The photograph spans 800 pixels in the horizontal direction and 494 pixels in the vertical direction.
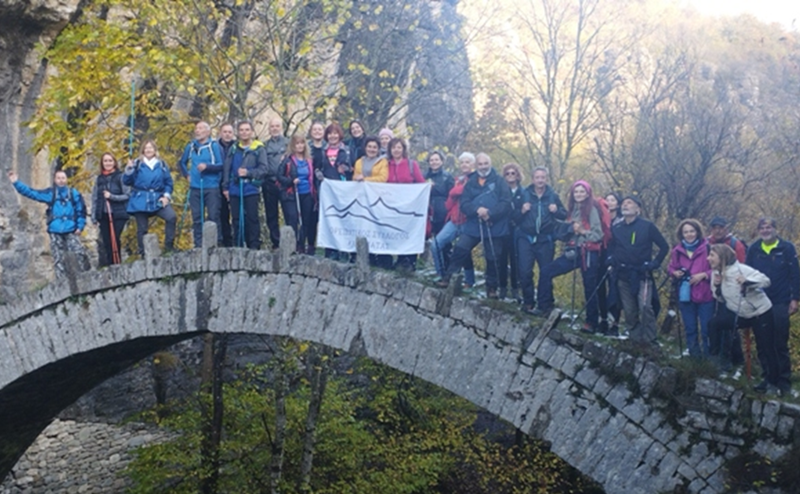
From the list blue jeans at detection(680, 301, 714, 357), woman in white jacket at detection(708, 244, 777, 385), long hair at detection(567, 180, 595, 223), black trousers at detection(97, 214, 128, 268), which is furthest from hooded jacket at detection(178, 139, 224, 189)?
woman in white jacket at detection(708, 244, 777, 385)

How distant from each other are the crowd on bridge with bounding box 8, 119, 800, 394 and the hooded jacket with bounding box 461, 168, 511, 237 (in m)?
0.01

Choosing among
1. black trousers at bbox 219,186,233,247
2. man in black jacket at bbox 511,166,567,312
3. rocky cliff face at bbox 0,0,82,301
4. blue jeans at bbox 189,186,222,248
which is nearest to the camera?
man in black jacket at bbox 511,166,567,312

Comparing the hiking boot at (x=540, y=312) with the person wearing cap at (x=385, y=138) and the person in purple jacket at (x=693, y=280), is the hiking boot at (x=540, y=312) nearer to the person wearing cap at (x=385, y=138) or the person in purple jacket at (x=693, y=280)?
the person in purple jacket at (x=693, y=280)

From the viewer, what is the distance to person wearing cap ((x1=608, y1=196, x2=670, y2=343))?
7425 millimetres

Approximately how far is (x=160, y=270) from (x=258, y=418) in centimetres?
445

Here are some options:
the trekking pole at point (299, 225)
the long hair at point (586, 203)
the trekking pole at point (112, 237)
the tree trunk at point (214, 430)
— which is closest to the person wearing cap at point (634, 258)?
the long hair at point (586, 203)

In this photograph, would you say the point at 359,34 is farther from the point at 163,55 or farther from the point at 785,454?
the point at 785,454

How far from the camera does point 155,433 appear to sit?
17.0 meters

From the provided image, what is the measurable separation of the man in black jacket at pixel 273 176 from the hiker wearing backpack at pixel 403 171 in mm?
1301

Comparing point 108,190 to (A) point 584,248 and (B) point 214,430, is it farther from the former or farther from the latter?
(A) point 584,248

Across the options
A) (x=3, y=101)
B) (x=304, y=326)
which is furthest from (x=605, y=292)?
(x=3, y=101)

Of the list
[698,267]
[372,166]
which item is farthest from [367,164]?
[698,267]

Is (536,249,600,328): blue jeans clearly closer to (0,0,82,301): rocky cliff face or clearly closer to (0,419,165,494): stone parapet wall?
(0,0,82,301): rocky cliff face

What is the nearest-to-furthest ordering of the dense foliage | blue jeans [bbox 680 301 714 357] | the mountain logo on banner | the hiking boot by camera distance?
blue jeans [bbox 680 301 714 357]
the hiking boot
the mountain logo on banner
the dense foliage
